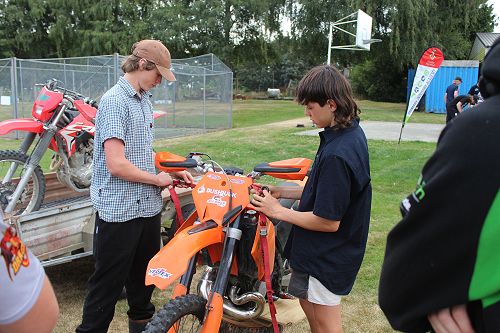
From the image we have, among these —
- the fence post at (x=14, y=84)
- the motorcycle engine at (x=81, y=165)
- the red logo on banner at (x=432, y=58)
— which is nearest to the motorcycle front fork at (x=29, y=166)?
the motorcycle engine at (x=81, y=165)

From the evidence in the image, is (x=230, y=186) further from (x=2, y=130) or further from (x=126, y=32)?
(x=126, y=32)

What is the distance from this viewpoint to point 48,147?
15.8 feet

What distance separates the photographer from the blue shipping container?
25516 mm

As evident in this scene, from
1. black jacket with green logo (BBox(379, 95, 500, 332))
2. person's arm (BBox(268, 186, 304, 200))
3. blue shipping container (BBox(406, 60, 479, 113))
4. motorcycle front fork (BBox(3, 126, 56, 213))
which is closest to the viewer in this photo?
black jacket with green logo (BBox(379, 95, 500, 332))

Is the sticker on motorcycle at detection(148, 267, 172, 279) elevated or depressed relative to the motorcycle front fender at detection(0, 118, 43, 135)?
depressed

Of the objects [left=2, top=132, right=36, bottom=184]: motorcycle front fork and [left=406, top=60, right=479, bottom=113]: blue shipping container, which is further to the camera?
[left=406, top=60, right=479, bottom=113]: blue shipping container

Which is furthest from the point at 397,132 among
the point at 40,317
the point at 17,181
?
the point at 40,317

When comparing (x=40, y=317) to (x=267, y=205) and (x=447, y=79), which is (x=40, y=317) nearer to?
(x=267, y=205)

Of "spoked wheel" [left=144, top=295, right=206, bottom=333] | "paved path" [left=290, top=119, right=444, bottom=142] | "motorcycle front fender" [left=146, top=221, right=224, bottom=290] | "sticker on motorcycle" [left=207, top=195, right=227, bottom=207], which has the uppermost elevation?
"sticker on motorcycle" [left=207, top=195, right=227, bottom=207]

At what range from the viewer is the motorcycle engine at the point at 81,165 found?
5043 mm

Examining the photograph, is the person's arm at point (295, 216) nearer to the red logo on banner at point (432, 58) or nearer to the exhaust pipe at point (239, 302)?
the exhaust pipe at point (239, 302)

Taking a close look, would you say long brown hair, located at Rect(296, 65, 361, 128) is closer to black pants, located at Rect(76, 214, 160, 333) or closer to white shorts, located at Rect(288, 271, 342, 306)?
white shorts, located at Rect(288, 271, 342, 306)

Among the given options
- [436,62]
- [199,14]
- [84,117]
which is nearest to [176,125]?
[436,62]

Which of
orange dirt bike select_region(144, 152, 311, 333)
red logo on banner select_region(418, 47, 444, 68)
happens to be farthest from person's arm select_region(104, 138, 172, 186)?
red logo on banner select_region(418, 47, 444, 68)
